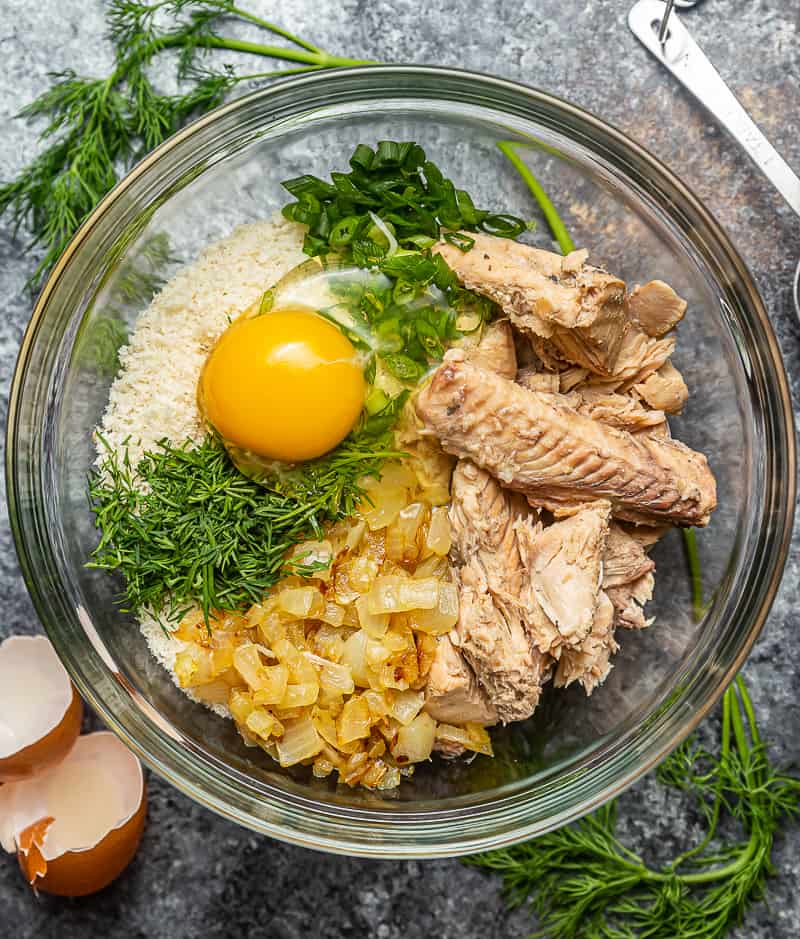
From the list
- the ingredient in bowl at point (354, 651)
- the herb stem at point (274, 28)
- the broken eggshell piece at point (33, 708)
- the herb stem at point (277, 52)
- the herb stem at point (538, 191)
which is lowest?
the broken eggshell piece at point (33, 708)

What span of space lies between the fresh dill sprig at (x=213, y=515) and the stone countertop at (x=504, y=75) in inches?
20.4

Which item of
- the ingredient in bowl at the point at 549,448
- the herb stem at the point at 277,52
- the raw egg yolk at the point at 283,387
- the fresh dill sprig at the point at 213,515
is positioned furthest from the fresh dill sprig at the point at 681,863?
the herb stem at the point at 277,52

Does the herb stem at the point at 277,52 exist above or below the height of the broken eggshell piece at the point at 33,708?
above

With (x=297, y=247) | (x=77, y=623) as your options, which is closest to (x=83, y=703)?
(x=77, y=623)

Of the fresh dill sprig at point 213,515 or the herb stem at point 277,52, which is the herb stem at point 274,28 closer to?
the herb stem at point 277,52

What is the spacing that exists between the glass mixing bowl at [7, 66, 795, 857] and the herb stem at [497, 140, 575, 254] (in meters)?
0.03

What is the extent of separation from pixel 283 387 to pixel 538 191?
0.88 metres

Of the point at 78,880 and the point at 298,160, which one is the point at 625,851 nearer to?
the point at 78,880

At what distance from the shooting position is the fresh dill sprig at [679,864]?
93.4 inches

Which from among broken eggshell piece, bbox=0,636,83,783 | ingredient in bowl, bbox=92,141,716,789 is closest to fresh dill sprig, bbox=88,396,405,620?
ingredient in bowl, bbox=92,141,716,789

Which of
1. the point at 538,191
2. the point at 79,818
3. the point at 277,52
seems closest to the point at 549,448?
the point at 538,191

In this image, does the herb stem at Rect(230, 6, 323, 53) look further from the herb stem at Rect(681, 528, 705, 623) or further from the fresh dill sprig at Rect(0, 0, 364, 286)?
the herb stem at Rect(681, 528, 705, 623)

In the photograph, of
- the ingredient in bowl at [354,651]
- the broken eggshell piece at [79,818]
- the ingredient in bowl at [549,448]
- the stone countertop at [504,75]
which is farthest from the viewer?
the stone countertop at [504,75]

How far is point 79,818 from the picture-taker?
2.27m
